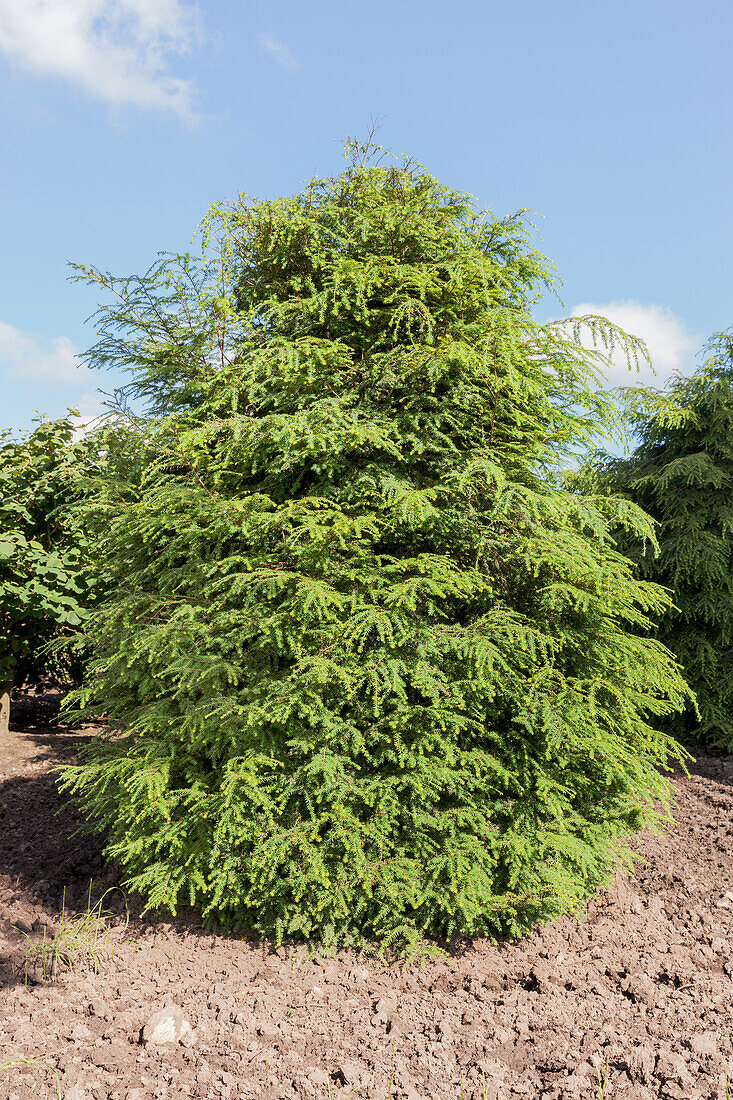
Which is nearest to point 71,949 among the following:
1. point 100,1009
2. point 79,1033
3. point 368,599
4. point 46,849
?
point 100,1009

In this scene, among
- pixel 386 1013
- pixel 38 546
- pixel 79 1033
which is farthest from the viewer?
pixel 38 546

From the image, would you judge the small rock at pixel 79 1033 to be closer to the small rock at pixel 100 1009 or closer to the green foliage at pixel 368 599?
the small rock at pixel 100 1009

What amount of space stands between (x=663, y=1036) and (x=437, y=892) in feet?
4.15

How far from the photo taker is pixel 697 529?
26.9 ft

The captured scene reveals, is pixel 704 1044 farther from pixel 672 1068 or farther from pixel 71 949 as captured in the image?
pixel 71 949

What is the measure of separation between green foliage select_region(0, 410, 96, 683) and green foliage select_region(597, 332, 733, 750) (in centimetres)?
647

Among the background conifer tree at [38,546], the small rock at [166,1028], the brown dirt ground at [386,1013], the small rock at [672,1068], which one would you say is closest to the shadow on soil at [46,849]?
the brown dirt ground at [386,1013]

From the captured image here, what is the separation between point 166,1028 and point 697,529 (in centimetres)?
717

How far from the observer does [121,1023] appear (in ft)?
11.8

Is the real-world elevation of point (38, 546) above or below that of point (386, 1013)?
above

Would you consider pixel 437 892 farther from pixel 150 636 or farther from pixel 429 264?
pixel 429 264

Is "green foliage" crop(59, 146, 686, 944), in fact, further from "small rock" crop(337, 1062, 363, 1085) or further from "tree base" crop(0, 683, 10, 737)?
"tree base" crop(0, 683, 10, 737)

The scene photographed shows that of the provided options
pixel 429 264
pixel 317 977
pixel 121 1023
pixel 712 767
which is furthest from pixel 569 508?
pixel 712 767

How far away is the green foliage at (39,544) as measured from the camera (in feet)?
25.9
